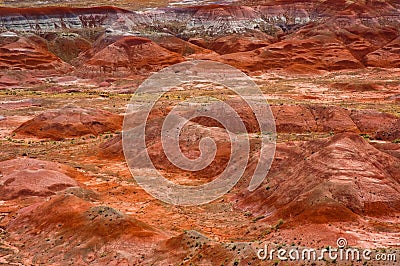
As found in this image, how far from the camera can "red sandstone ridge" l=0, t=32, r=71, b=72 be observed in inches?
4391

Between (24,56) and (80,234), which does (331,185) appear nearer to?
(80,234)

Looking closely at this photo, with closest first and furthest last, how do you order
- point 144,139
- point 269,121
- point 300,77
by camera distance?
point 144,139
point 269,121
point 300,77

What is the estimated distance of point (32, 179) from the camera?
40344 millimetres

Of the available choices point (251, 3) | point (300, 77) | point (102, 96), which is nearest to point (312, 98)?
point (300, 77)

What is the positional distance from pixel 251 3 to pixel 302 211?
137710mm

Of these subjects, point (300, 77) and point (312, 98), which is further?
point (300, 77)

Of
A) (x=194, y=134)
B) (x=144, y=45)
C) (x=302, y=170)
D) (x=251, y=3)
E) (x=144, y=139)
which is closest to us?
(x=302, y=170)

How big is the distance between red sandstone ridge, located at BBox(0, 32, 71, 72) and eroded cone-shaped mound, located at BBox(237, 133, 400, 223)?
8869cm

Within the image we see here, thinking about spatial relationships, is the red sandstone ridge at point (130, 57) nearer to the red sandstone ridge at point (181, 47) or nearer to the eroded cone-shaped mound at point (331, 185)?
the red sandstone ridge at point (181, 47)

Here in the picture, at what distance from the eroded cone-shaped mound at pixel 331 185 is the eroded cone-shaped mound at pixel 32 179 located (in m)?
15.2

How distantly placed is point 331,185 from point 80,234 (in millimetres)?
15113

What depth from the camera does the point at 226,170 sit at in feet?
139

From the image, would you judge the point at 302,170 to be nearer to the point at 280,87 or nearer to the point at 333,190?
the point at 333,190

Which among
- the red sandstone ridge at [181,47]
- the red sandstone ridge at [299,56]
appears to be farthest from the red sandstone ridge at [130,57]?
the red sandstone ridge at [299,56]
